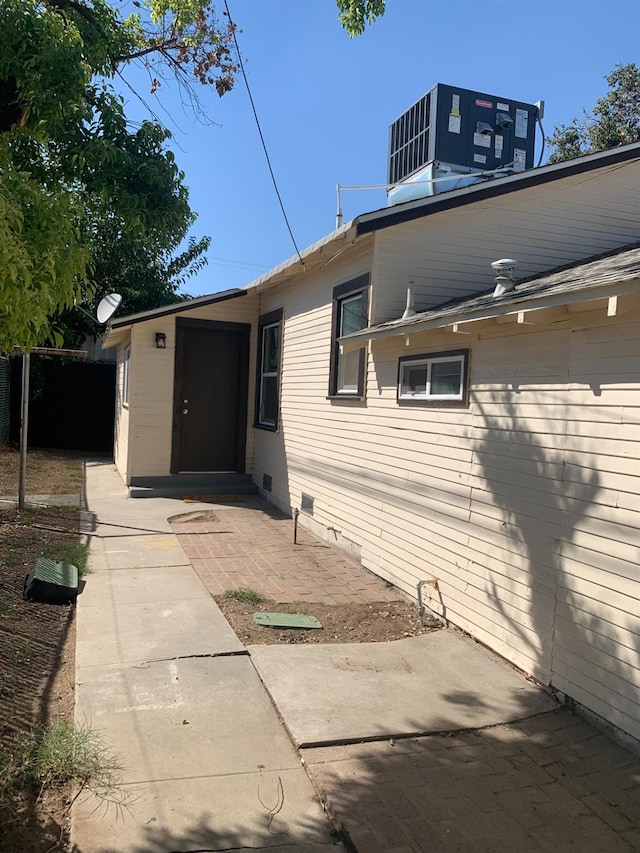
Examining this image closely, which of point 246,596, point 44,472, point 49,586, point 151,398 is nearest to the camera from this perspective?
point 49,586

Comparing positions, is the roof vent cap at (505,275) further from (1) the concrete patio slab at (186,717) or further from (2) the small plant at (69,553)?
(2) the small plant at (69,553)

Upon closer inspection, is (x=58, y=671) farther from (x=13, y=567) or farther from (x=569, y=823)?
(x=569, y=823)

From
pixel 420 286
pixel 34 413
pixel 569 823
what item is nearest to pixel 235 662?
pixel 569 823

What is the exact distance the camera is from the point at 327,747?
3150mm

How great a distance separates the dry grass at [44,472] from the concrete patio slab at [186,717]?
20.9 feet

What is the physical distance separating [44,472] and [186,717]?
9.57 meters

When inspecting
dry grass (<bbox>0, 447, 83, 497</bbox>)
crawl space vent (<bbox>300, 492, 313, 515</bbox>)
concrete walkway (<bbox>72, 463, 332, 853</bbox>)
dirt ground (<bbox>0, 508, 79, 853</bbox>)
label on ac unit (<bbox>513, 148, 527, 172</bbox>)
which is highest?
label on ac unit (<bbox>513, 148, 527, 172</bbox>)

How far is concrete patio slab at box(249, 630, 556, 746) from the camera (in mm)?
3373

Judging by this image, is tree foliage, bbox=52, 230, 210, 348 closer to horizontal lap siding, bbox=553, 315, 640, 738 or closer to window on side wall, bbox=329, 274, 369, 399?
window on side wall, bbox=329, 274, 369, 399

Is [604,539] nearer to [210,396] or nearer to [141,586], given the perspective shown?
[141,586]

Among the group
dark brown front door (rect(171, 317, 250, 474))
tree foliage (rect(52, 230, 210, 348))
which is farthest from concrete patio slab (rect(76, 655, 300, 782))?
tree foliage (rect(52, 230, 210, 348))

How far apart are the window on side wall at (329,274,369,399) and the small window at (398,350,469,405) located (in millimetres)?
961

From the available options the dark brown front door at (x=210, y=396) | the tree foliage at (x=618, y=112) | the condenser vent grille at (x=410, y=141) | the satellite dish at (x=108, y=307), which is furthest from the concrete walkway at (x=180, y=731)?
the tree foliage at (x=618, y=112)

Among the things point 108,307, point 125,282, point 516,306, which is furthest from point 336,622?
point 125,282
